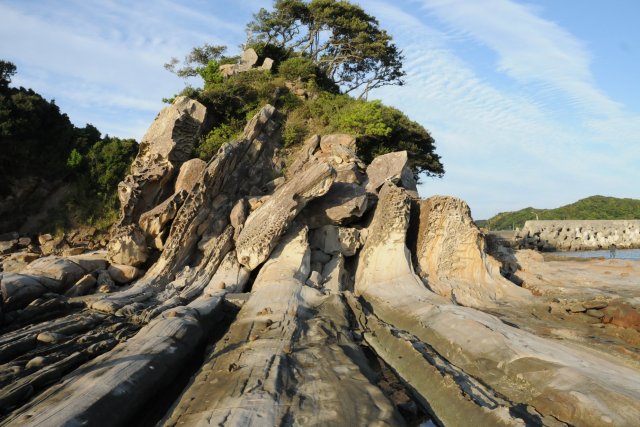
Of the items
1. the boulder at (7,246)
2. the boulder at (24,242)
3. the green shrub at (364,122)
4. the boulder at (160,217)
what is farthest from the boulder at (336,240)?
the boulder at (24,242)

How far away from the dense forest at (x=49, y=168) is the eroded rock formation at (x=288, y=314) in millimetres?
6194

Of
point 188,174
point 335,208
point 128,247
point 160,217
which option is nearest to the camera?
point 128,247

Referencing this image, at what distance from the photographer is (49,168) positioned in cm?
2214

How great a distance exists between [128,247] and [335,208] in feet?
20.7

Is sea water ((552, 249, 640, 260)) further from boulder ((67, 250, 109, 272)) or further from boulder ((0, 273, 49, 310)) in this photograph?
boulder ((0, 273, 49, 310))

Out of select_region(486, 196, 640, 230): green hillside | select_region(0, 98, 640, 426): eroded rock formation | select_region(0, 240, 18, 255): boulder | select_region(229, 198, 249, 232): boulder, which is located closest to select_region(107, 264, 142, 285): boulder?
select_region(0, 98, 640, 426): eroded rock formation

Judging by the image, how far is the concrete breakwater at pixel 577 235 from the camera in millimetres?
41062

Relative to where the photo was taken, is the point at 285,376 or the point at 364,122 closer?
the point at 285,376

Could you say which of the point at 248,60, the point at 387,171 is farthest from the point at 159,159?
the point at 248,60

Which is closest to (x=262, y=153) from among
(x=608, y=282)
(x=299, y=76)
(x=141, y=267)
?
(x=141, y=267)

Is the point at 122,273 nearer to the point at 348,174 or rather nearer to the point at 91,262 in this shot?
the point at 91,262

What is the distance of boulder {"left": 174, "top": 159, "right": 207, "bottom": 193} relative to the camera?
1505 cm

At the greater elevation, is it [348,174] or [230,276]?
[348,174]

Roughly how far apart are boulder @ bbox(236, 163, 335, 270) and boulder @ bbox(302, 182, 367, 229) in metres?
1.18
